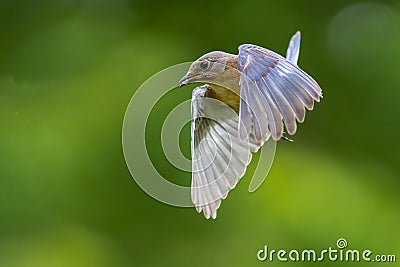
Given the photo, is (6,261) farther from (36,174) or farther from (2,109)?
(2,109)

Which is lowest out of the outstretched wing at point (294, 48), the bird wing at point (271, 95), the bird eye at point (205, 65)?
the bird wing at point (271, 95)

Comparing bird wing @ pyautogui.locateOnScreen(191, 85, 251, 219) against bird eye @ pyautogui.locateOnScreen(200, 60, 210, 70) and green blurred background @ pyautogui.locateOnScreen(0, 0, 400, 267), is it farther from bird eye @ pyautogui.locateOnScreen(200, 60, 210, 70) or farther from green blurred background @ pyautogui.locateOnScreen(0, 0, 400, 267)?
green blurred background @ pyautogui.locateOnScreen(0, 0, 400, 267)

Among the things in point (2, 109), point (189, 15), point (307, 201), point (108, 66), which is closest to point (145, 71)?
point (108, 66)

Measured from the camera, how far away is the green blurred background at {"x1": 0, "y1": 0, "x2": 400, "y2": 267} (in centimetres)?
199

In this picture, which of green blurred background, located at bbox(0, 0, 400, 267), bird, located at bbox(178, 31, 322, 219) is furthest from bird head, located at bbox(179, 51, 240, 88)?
green blurred background, located at bbox(0, 0, 400, 267)

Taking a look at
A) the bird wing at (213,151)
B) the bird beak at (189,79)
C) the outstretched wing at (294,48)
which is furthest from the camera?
the outstretched wing at (294,48)

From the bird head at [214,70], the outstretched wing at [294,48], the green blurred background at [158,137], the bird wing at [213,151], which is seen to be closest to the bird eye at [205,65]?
the bird head at [214,70]

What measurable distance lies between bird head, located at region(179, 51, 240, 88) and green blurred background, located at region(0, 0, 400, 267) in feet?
2.85

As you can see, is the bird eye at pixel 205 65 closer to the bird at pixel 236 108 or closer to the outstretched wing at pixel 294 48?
the bird at pixel 236 108

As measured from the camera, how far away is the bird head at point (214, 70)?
0.84 m

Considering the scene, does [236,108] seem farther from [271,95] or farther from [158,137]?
[158,137]

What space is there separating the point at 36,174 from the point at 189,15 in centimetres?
70

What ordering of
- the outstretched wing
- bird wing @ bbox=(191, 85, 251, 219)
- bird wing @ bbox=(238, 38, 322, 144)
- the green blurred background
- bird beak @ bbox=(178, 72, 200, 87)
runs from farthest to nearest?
1. the green blurred background
2. the outstretched wing
3. bird wing @ bbox=(191, 85, 251, 219)
4. bird beak @ bbox=(178, 72, 200, 87)
5. bird wing @ bbox=(238, 38, 322, 144)

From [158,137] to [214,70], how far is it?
3.66 ft
